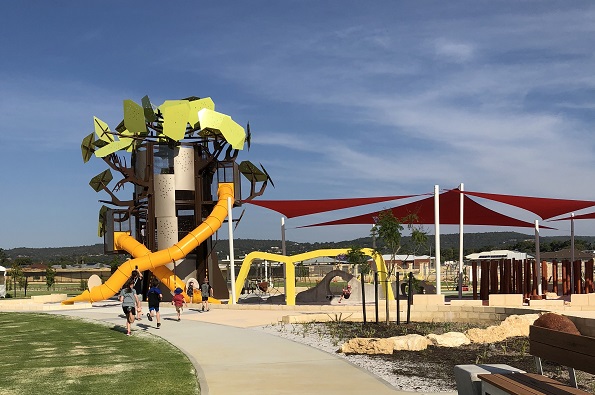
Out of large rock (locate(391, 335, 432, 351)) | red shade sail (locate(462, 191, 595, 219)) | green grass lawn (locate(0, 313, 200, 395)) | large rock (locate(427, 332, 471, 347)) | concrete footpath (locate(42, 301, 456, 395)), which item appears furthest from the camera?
red shade sail (locate(462, 191, 595, 219))

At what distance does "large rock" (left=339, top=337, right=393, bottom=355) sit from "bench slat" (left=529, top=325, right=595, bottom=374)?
5.31 m

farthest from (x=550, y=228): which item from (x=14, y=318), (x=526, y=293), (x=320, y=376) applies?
(x=320, y=376)

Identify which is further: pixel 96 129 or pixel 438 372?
pixel 96 129

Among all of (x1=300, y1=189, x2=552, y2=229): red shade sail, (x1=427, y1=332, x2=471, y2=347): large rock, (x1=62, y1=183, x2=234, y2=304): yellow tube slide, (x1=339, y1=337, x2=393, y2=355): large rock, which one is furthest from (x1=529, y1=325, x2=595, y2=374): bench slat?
(x1=62, y1=183, x2=234, y2=304): yellow tube slide

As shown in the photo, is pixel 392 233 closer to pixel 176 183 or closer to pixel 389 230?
pixel 389 230

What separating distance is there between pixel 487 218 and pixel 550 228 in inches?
147

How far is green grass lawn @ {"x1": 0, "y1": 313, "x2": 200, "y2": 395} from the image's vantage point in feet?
32.0

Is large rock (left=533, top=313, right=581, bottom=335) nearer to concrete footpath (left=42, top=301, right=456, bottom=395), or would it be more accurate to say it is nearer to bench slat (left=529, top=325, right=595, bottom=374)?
concrete footpath (left=42, top=301, right=456, bottom=395)

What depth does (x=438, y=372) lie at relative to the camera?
34.3ft

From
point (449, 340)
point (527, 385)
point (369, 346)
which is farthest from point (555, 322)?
point (527, 385)

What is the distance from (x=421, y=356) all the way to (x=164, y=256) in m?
19.7

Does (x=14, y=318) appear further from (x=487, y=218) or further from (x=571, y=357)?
(x=571, y=357)

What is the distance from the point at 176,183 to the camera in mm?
32594

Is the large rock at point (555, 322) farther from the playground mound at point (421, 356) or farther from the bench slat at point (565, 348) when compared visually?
the bench slat at point (565, 348)
